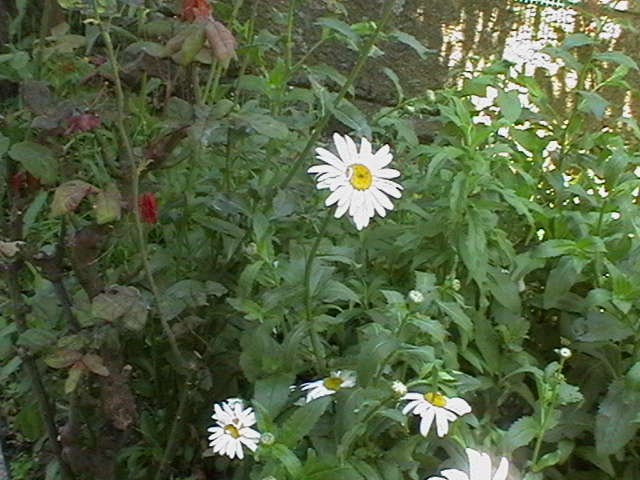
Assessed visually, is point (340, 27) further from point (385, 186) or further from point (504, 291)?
point (504, 291)

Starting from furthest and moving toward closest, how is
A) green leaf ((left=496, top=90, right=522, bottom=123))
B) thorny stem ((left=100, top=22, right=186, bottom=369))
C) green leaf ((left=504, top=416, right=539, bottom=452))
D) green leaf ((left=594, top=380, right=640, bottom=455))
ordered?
green leaf ((left=496, top=90, right=522, bottom=123))
green leaf ((left=594, top=380, right=640, bottom=455))
green leaf ((left=504, top=416, right=539, bottom=452))
thorny stem ((left=100, top=22, right=186, bottom=369))

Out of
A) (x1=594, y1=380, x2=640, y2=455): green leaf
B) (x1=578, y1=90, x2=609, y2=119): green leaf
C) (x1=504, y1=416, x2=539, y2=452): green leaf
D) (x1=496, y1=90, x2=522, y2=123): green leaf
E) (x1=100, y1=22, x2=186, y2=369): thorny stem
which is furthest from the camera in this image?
(x1=578, y1=90, x2=609, y2=119): green leaf

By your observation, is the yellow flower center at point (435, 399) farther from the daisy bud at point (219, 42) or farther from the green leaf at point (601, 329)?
the daisy bud at point (219, 42)

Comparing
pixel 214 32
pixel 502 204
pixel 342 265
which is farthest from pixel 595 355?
pixel 214 32

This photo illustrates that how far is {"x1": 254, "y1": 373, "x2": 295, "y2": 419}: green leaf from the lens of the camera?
212 centimetres

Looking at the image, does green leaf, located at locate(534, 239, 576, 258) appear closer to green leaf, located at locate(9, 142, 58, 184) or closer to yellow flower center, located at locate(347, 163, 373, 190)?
yellow flower center, located at locate(347, 163, 373, 190)

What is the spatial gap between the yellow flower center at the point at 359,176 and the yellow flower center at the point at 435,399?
0.39 metres

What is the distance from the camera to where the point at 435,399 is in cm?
193

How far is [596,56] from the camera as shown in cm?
268

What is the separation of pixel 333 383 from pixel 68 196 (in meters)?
0.62

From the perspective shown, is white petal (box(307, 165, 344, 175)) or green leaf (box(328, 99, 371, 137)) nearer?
white petal (box(307, 165, 344, 175))

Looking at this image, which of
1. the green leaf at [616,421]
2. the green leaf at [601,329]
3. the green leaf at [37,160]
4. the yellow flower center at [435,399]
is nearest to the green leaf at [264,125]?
the green leaf at [37,160]

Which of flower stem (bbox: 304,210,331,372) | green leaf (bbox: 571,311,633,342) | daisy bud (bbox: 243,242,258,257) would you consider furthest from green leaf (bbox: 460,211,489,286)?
daisy bud (bbox: 243,242,258,257)

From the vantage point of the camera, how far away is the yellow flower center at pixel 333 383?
2.09 metres
